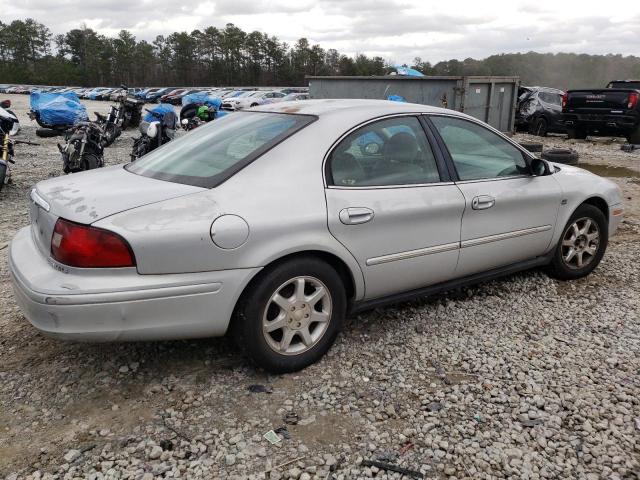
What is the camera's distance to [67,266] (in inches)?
100

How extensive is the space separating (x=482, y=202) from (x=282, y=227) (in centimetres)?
157

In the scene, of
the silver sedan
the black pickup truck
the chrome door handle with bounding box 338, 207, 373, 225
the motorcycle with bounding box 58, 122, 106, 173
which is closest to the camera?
the silver sedan

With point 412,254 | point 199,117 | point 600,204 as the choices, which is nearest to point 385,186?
point 412,254

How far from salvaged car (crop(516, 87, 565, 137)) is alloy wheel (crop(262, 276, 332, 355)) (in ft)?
55.1

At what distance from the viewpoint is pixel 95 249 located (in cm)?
247

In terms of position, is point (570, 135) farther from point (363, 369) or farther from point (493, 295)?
point (363, 369)

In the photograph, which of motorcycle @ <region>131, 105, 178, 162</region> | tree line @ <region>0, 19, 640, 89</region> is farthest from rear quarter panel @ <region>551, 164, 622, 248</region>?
tree line @ <region>0, 19, 640, 89</region>

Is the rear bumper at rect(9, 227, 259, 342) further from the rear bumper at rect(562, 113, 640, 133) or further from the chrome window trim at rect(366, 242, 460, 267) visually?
the rear bumper at rect(562, 113, 640, 133)

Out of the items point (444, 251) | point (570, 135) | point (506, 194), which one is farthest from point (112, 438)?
point (570, 135)

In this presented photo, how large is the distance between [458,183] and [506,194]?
1.51 feet

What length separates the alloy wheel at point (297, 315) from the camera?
9.46ft

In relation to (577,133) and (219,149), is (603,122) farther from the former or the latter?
(219,149)

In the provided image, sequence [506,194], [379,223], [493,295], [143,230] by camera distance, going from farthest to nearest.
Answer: [493,295]
[506,194]
[379,223]
[143,230]

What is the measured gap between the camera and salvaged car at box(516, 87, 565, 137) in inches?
690
